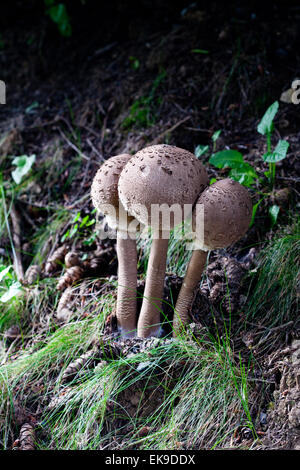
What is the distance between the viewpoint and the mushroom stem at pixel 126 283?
2701 millimetres

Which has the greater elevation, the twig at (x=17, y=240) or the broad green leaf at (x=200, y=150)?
the broad green leaf at (x=200, y=150)

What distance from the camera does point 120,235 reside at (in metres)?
2.67

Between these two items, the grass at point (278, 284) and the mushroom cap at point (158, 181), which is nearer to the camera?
the mushroom cap at point (158, 181)

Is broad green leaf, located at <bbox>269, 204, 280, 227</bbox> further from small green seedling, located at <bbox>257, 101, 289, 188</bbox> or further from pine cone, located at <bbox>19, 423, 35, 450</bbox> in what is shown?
pine cone, located at <bbox>19, 423, 35, 450</bbox>

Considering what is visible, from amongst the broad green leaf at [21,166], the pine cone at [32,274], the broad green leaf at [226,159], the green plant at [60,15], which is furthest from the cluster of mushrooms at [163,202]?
the green plant at [60,15]

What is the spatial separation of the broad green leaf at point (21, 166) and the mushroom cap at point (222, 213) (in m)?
2.51

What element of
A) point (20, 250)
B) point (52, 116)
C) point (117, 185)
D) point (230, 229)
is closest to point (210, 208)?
point (230, 229)

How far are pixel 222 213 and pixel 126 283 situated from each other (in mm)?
902

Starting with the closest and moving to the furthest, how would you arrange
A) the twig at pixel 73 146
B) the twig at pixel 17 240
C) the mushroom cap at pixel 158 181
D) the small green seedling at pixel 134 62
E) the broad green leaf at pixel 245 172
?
the mushroom cap at pixel 158 181 → the broad green leaf at pixel 245 172 → the twig at pixel 17 240 → the twig at pixel 73 146 → the small green seedling at pixel 134 62

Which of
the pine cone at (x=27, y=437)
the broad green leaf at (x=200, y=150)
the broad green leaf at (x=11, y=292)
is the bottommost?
the pine cone at (x=27, y=437)

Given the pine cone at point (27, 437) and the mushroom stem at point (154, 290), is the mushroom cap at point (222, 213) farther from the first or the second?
the pine cone at point (27, 437)

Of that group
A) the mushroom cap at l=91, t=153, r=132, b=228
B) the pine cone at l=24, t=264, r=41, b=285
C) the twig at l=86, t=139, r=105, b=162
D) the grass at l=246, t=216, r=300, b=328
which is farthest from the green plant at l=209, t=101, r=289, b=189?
the pine cone at l=24, t=264, r=41, b=285

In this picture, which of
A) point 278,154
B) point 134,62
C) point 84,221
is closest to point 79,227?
point 84,221

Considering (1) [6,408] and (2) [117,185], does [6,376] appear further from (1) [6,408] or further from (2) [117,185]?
(2) [117,185]
